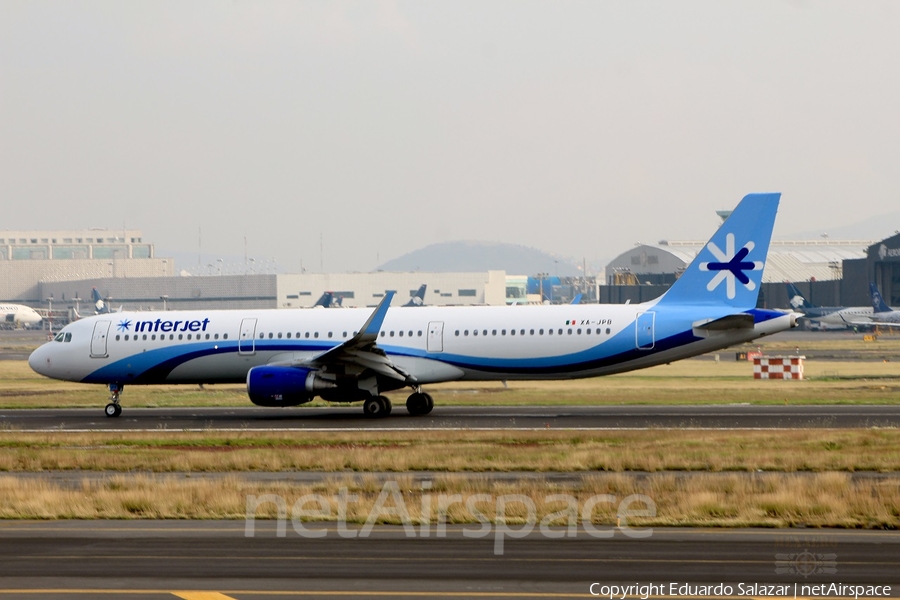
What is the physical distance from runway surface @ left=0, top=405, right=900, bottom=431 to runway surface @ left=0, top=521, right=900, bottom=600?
14.4 meters

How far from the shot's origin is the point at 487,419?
1220 inches

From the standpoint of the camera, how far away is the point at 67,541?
538 inches

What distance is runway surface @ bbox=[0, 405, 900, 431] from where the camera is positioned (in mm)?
28344

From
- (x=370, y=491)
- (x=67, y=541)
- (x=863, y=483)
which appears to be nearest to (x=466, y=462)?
(x=370, y=491)

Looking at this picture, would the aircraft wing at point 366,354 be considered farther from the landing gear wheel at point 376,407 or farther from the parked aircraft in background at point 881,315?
the parked aircraft in background at point 881,315

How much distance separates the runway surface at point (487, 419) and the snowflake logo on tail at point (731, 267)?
138 inches

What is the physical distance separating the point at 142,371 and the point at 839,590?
28342mm

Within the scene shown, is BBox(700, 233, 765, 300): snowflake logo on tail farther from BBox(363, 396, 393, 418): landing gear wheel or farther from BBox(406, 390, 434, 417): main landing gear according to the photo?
BBox(363, 396, 393, 418): landing gear wheel

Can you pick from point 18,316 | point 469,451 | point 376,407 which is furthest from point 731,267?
point 18,316

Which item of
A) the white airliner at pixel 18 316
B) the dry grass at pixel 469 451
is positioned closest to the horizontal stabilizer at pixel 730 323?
the dry grass at pixel 469 451

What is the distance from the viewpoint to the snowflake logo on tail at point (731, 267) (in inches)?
1262

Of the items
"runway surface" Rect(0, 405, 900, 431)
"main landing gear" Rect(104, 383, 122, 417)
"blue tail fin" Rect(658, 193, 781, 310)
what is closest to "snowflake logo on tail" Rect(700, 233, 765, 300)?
"blue tail fin" Rect(658, 193, 781, 310)

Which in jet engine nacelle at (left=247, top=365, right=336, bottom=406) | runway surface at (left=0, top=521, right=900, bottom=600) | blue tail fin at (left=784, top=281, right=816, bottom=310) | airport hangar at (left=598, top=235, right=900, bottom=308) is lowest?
runway surface at (left=0, top=521, right=900, bottom=600)

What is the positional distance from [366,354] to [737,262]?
10661mm
